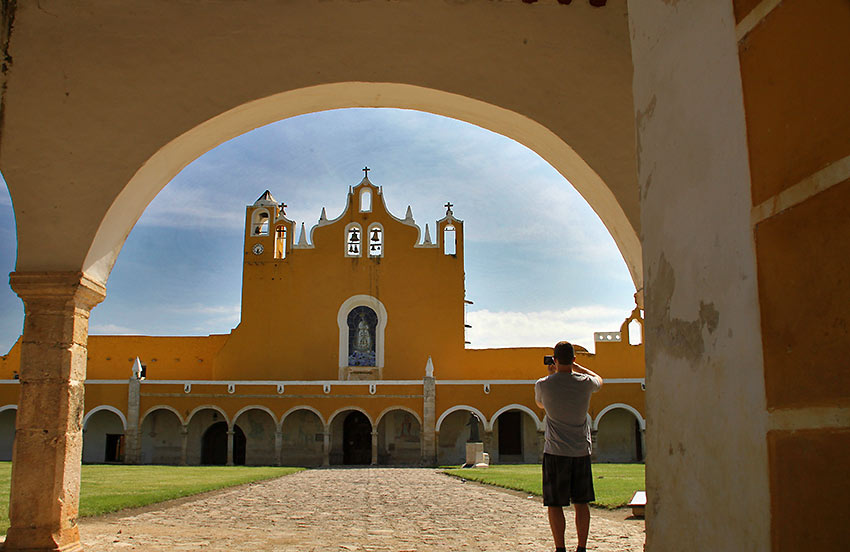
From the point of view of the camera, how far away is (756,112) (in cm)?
139


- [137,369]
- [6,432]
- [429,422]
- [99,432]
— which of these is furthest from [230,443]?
[6,432]

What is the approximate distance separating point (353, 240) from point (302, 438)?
701 centimetres

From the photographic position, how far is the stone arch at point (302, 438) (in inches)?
936

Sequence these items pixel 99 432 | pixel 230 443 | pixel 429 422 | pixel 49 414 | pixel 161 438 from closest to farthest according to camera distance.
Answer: pixel 49 414 → pixel 429 422 → pixel 230 443 → pixel 161 438 → pixel 99 432

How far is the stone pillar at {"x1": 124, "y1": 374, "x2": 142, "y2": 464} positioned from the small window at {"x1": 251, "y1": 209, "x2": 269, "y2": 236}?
264 inches

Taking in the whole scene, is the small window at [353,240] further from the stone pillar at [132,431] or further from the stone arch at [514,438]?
the stone pillar at [132,431]

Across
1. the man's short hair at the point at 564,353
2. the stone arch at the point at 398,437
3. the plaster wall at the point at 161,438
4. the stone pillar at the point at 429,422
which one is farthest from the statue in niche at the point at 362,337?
the man's short hair at the point at 564,353

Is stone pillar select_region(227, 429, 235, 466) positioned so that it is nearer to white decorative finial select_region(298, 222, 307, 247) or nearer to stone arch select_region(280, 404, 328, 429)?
stone arch select_region(280, 404, 328, 429)

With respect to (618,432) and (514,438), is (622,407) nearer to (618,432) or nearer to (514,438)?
(618,432)

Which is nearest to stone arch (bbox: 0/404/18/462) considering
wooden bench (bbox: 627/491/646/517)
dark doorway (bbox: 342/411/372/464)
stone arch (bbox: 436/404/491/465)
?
dark doorway (bbox: 342/411/372/464)

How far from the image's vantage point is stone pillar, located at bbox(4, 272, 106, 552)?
429cm

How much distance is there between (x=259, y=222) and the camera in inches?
1051

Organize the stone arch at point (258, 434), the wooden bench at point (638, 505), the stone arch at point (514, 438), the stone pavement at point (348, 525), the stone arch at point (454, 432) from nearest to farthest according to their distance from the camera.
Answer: the stone pavement at point (348, 525)
the wooden bench at point (638, 505)
the stone arch at point (454, 432)
the stone arch at point (514, 438)
the stone arch at point (258, 434)

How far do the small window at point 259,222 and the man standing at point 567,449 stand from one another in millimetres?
23380
